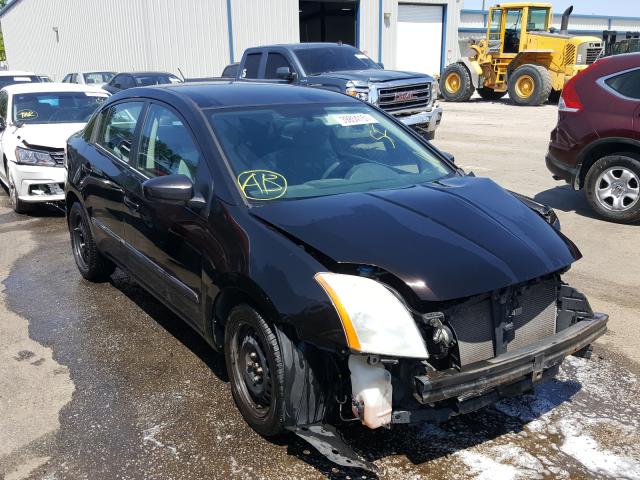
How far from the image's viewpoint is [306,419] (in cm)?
284

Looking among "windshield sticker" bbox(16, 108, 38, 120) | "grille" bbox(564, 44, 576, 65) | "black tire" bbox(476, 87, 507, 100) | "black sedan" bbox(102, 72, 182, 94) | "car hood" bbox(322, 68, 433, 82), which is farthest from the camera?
"black tire" bbox(476, 87, 507, 100)

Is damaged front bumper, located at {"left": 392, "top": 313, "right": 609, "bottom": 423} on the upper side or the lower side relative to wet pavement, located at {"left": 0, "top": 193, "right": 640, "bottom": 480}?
upper

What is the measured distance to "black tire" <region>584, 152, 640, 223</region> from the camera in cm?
684

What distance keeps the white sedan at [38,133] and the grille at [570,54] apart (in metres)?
16.8

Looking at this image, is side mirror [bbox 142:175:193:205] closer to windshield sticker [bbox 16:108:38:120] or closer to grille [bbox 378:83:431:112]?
windshield sticker [bbox 16:108:38:120]

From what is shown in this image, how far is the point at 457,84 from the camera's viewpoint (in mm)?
24172

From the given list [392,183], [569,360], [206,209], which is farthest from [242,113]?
[569,360]

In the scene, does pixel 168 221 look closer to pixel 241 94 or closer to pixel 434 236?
pixel 241 94

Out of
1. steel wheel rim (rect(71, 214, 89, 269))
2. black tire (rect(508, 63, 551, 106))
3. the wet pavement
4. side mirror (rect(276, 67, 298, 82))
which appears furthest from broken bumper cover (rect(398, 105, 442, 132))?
black tire (rect(508, 63, 551, 106))

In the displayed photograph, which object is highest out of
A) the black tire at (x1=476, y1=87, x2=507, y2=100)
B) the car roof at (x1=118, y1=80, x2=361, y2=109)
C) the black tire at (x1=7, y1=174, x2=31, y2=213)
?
the car roof at (x1=118, y1=80, x2=361, y2=109)

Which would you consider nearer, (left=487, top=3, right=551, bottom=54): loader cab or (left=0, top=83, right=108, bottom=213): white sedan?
(left=0, top=83, right=108, bottom=213): white sedan

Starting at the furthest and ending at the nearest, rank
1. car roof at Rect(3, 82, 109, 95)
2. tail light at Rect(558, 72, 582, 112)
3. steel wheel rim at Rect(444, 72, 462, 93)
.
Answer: steel wheel rim at Rect(444, 72, 462, 93) → car roof at Rect(3, 82, 109, 95) → tail light at Rect(558, 72, 582, 112)

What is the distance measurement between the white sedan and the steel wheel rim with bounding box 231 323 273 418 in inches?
217

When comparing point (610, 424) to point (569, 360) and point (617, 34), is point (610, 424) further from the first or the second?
point (617, 34)
